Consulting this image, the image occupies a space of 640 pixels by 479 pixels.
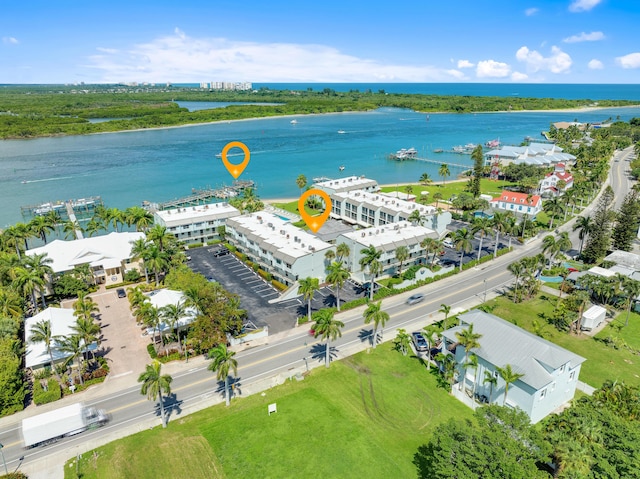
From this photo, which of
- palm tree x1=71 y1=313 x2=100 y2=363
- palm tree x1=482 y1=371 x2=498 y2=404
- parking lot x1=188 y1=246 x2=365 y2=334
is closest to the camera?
palm tree x1=482 y1=371 x2=498 y2=404

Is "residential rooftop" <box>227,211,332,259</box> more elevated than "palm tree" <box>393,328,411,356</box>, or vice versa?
"residential rooftop" <box>227,211,332,259</box>

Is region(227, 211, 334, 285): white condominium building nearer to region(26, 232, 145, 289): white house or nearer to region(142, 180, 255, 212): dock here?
region(26, 232, 145, 289): white house

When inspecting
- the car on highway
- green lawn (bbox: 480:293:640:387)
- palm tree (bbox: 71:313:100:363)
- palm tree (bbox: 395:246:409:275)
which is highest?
palm tree (bbox: 395:246:409:275)

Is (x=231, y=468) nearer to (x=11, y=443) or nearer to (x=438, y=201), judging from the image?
(x=11, y=443)

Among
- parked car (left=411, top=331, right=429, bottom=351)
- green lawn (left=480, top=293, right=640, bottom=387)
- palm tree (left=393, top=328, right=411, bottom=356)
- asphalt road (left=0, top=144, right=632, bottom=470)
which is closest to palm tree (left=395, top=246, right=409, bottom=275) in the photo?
asphalt road (left=0, top=144, right=632, bottom=470)

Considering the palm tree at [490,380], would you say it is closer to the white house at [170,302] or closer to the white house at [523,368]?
the white house at [523,368]

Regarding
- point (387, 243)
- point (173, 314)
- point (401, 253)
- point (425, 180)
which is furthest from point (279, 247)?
point (425, 180)

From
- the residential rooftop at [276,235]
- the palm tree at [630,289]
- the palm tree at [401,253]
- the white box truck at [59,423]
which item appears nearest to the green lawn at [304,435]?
the white box truck at [59,423]
